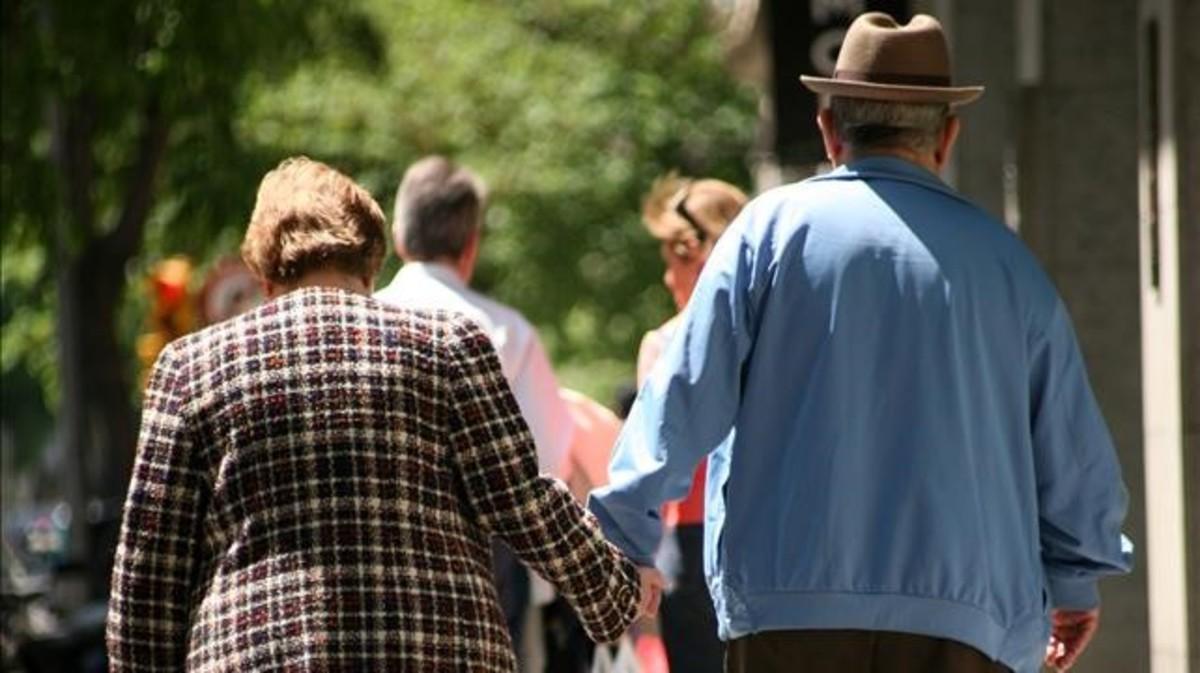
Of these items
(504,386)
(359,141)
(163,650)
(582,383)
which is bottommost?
(582,383)

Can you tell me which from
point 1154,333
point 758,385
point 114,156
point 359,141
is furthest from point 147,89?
point 359,141

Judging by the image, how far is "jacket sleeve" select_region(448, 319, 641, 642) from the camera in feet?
16.9

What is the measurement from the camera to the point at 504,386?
17.2 ft

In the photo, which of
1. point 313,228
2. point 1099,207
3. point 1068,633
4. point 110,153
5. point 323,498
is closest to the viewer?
point 323,498

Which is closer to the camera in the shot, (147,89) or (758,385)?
(758,385)

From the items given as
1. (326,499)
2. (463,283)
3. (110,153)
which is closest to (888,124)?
(326,499)

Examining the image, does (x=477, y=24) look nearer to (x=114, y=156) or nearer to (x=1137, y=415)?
(x=114, y=156)

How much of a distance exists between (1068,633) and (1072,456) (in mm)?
393

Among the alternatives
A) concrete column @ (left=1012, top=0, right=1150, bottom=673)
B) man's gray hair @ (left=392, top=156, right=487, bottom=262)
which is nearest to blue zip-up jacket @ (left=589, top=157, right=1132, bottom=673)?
man's gray hair @ (left=392, top=156, right=487, bottom=262)

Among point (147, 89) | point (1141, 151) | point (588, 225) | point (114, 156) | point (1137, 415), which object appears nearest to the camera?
point (1141, 151)

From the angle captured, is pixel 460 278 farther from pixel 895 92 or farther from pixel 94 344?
pixel 94 344

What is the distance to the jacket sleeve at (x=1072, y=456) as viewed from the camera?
550cm

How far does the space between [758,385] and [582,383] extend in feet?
75.6

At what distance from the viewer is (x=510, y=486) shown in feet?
17.0
